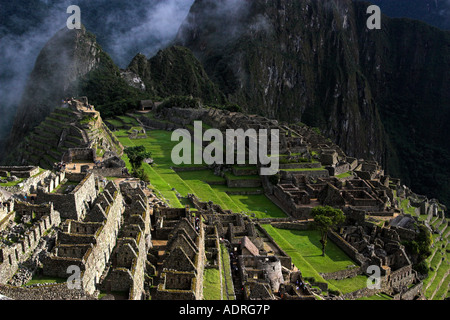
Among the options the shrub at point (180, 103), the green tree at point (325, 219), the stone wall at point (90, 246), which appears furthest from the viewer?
the shrub at point (180, 103)

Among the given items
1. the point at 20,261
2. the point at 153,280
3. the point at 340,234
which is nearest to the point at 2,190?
the point at 20,261

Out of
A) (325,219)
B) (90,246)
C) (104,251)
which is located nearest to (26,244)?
(90,246)

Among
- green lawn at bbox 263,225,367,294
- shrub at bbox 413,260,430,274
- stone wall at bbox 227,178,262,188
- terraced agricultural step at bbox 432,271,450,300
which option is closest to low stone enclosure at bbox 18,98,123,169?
stone wall at bbox 227,178,262,188

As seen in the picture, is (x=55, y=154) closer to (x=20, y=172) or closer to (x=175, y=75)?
(x=20, y=172)

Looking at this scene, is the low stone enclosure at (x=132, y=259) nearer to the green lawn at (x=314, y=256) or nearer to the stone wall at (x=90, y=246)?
the stone wall at (x=90, y=246)

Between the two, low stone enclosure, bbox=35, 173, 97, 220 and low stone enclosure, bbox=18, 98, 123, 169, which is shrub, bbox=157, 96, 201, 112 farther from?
low stone enclosure, bbox=35, 173, 97, 220
